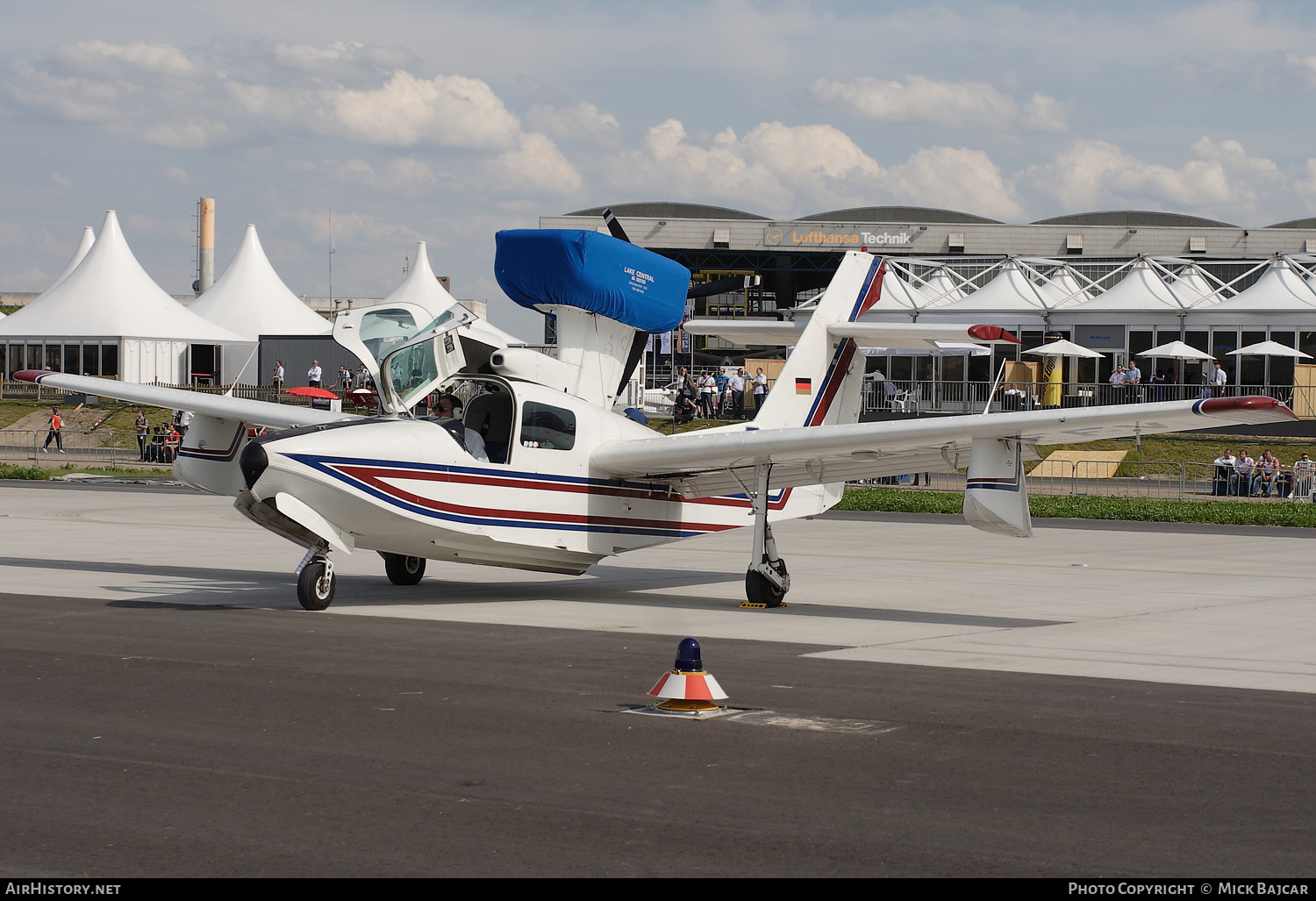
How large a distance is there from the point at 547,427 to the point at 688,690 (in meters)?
6.84

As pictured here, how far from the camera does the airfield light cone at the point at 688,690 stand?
30.1 ft

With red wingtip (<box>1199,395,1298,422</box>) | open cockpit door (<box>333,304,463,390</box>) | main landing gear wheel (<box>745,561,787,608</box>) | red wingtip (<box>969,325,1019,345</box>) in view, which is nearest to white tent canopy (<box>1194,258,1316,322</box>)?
main landing gear wheel (<box>745,561,787,608</box>)

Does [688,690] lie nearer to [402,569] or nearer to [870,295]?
[402,569]

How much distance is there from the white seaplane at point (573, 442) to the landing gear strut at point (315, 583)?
0.06 ft

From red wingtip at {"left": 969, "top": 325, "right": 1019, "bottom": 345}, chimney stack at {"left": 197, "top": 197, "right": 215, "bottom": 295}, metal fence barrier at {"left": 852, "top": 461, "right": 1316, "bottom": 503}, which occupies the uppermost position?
chimney stack at {"left": 197, "top": 197, "right": 215, "bottom": 295}

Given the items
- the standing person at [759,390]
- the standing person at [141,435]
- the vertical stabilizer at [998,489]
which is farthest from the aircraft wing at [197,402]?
the standing person at [759,390]

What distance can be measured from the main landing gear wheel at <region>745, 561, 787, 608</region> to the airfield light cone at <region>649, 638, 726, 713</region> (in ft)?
20.9

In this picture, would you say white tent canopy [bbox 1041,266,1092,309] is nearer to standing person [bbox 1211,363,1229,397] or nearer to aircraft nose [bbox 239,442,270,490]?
standing person [bbox 1211,363,1229,397]

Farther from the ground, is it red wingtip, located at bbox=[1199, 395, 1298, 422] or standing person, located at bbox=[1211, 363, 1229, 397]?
standing person, located at bbox=[1211, 363, 1229, 397]

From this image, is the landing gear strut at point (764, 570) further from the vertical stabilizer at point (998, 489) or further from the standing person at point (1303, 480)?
the standing person at point (1303, 480)

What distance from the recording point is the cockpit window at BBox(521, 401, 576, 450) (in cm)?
1536

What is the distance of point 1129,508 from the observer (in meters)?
31.9

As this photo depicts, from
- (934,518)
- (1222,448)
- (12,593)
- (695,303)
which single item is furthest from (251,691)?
(695,303)
